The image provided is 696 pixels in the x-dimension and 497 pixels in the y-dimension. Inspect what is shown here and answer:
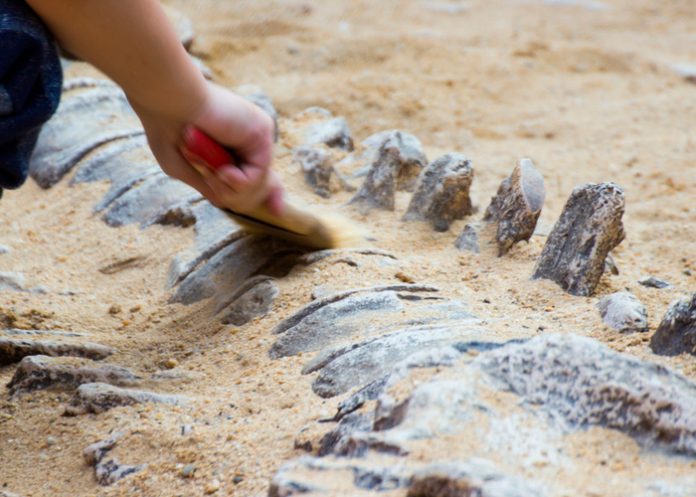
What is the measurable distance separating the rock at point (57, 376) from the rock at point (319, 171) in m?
1.09

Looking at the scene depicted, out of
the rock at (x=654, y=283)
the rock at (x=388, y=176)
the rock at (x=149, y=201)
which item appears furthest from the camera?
the rock at (x=149, y=201)

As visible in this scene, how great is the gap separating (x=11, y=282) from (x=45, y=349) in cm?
51

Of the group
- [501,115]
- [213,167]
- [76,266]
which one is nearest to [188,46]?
[501,115]

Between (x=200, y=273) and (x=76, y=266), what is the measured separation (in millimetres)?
503

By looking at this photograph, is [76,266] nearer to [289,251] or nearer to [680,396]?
[289,251]

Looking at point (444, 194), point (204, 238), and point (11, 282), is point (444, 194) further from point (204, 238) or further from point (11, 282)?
point (11, 282)

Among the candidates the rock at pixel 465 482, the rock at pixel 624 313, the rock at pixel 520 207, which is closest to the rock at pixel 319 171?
the rock at pixel 520 207

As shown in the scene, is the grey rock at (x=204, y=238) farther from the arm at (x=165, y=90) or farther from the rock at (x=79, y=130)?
the rock at (x=79, y=130)

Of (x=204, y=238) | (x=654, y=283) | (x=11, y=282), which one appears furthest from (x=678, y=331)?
(x=11, y=282)

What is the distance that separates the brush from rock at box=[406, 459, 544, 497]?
92 centimetres

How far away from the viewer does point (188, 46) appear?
177 inches

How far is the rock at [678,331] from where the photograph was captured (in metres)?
1.42

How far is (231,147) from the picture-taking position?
1800mm

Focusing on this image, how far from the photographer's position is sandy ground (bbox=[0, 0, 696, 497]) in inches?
61.9
